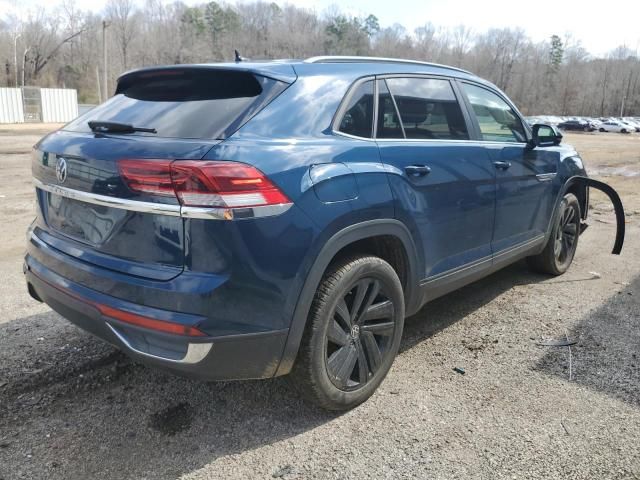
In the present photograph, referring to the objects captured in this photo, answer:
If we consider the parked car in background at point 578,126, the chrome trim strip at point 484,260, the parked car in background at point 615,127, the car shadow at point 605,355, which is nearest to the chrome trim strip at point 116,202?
the chrome trim strip at point 484,260

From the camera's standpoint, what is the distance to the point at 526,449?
2.70m

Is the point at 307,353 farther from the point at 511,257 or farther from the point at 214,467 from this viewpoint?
the point at 511,257

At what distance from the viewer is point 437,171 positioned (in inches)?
129

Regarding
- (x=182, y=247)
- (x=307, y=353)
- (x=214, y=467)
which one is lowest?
(x=214, y=467)

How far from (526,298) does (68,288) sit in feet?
12.2

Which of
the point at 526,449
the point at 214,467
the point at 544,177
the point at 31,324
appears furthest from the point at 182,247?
the point at 544,177

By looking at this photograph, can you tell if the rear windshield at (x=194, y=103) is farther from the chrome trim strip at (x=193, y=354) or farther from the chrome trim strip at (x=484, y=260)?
the chrome trim strip at (x=484, y=260)

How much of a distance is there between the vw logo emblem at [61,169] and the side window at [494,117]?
8.80 feet

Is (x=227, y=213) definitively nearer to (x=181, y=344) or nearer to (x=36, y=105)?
(x=181, y=344)

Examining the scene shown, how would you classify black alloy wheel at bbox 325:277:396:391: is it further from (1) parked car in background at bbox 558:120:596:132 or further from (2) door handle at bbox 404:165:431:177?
(1) parked car in background at bbox 558:120:596:132

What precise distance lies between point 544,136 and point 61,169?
3.83 metres

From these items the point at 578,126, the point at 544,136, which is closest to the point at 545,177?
the point at 544,136

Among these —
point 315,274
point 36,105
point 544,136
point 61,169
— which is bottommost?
point 36,105

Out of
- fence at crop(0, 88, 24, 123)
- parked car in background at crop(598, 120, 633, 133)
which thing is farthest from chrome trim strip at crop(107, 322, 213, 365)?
parked car in background at crop(598, 120, 633, 133)
